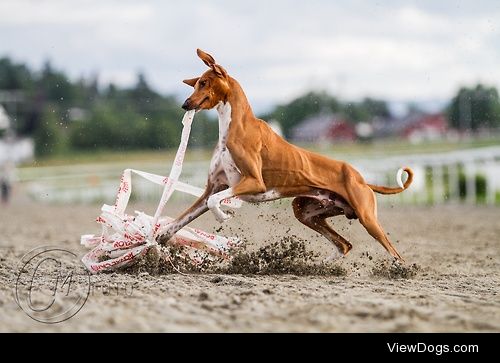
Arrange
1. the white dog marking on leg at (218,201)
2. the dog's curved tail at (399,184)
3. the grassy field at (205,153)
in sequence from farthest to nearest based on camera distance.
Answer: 1. the grassy field at (205,153)
2. the dog's curved tail at (399,184)
3. the white dog marking on leg at (218,201)

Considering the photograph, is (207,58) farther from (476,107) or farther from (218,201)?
(476,107)

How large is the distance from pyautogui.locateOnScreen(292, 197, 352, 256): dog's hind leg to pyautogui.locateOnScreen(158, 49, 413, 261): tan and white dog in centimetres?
1

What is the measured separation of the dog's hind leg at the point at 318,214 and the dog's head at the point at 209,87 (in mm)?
1086

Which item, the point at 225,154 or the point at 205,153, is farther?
the point at 205,153

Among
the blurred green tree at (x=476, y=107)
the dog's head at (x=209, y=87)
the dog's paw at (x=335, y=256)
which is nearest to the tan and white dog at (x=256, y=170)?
the dog's head at (x=209, y=87)

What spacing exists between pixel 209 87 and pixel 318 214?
4.43 ft

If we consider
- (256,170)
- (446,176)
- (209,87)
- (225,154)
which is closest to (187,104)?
(209,87)

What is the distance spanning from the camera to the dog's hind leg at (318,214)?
6.41 m

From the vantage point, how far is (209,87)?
582 centimetres

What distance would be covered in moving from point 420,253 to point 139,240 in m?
3.25

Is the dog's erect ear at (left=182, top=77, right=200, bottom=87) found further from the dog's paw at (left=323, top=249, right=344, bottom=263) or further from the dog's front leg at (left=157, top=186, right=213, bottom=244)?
the dog's paw at (left=323, top=249, right=344, bottom=263)

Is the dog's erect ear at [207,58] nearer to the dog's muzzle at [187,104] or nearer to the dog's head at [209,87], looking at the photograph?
the dog's head at [209,87]
